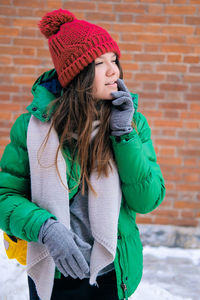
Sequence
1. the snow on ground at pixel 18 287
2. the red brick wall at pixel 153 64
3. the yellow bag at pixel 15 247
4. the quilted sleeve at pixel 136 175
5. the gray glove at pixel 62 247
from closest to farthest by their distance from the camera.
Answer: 1. the gray glove at pixel 62 247
2. the quilted sleeve at pixel 136 175
3. the yellow bag at pixel 15 247
4. the snow on ground at pixel 18 287
5. the red brick wall at pixel 153 64

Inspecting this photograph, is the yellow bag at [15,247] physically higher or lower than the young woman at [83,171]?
lower

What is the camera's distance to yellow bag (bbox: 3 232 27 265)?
1.43 metres

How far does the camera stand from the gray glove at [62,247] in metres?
1.17

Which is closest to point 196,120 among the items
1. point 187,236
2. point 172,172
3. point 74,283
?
point 172,172

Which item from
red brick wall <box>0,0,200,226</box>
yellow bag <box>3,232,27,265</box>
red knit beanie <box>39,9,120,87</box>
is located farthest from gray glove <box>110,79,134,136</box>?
red brick wall <box>0,0,200,226</box>

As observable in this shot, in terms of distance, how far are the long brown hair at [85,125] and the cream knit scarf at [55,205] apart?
0.06 metres

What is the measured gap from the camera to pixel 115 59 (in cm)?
147

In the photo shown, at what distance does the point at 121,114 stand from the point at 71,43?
431 mm

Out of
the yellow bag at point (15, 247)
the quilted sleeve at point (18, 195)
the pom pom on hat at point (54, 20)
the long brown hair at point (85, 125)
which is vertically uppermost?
the pom pom on hat at point (54, 20)

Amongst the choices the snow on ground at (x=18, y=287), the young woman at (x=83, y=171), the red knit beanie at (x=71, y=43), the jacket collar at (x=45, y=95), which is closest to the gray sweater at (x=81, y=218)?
the young woman at (x=83, y=171)

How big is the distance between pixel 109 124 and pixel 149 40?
1857 millimetres

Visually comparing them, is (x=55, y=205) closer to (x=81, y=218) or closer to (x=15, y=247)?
(x=81, y=218)

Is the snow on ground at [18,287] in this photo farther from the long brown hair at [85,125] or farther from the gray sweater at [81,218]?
the long brown hair at [85,125]

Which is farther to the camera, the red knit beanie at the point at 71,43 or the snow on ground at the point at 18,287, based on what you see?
the snow on ground at the point at 18,287
